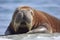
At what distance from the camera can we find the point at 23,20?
10.6 m

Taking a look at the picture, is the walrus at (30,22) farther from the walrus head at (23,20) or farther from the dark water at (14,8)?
the dark water at (14,8)

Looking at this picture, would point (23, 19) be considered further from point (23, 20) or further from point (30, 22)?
point (30, 22)

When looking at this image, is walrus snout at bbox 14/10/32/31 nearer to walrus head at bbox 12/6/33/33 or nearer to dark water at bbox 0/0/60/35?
walrus head at bbox 12/6/33/33

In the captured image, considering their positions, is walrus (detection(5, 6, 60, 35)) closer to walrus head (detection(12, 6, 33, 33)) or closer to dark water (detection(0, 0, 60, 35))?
walrus head (detection(12, 6, 33, 33))

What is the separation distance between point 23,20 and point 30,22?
11.9 inches

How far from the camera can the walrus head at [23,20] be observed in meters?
10.7

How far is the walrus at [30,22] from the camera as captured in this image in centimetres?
1070

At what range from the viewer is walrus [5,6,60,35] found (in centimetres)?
1070

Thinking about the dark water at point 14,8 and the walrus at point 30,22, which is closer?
the walrus at point 30,22

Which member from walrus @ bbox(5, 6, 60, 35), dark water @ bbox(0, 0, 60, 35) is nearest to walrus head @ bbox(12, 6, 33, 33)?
walrus @ bbox(5, 6, 60, 35)

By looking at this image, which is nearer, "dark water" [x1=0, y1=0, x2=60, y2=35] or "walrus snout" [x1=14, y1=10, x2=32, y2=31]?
"walrus snout" [x1=14, y1=10, x2=32, y2=31]

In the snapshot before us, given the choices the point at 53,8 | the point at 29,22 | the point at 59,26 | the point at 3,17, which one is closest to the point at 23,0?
the point at 53,8

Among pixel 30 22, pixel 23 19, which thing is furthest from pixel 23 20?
pixel 30 22

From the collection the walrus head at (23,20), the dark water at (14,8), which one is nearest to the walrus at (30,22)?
the walrus head at (23,20)
